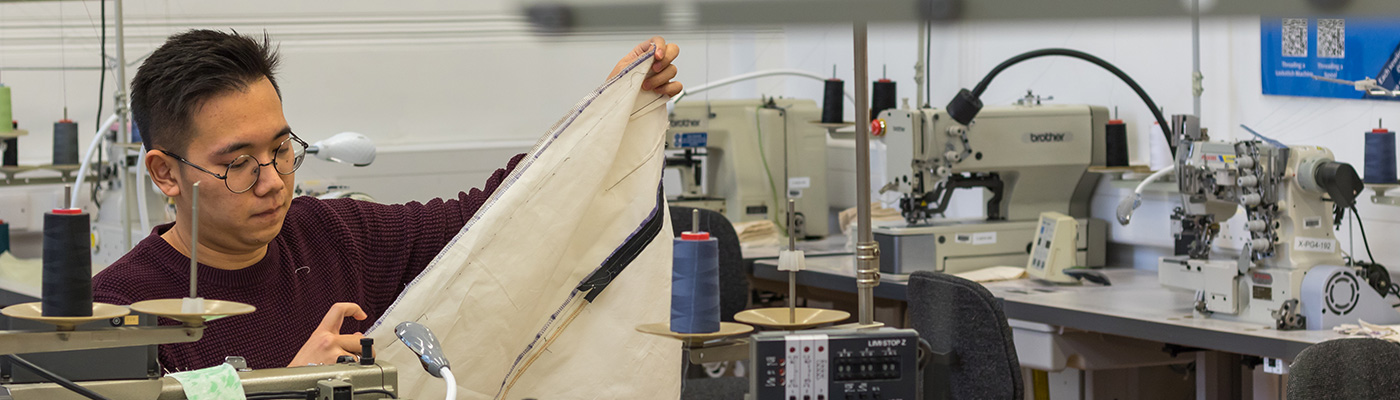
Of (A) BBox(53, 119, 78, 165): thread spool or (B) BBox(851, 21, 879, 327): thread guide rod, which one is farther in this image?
(A) BBox(53, 119, 78, 165): thread spool

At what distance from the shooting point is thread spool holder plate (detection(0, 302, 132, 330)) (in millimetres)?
1184

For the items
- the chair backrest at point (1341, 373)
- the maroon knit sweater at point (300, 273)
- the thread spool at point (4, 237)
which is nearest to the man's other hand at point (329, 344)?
the maroon knit sweater at point (300, 273)

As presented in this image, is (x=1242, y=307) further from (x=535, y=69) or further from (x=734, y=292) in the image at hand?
(x=535, y=69)

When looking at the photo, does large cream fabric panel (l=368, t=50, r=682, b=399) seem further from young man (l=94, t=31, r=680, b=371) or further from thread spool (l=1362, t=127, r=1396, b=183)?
thread spool (l=1362, t=127, r=1396, b=183)

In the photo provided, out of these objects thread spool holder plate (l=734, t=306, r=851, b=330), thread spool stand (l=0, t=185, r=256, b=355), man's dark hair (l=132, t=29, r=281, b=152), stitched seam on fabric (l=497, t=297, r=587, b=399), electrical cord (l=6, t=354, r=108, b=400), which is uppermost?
man's dark hair (l=132, t=29, r=281, b=152)

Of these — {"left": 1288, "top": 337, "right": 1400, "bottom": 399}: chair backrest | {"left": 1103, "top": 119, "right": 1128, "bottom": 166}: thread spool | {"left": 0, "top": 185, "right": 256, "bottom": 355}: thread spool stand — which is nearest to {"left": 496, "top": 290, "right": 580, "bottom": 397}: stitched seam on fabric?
{"left": 0, "top": 185, "right": 256, "bottom": 355}: thread spool stand

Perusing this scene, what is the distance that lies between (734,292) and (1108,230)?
1.18m

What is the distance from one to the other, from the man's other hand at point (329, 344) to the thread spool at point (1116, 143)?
267cm

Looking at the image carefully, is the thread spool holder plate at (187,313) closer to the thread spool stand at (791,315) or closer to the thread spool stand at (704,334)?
the thread spool stand at (704,334)

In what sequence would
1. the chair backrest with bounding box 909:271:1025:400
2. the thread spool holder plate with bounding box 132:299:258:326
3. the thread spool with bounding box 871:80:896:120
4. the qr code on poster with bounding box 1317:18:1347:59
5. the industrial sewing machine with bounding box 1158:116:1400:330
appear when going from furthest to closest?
1. the thread spool with bounding box 871:80:896:120
2. the qr code on poster with bounding box 1317:18:1347:59
3. the industrial sewing machine with bounding box 1158:116:1400:330
4. the chair backrest with bounding box 909:271:1025:400
5. the thread spool holder plate with bounding box 132:299:258:326

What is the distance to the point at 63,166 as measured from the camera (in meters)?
4.12

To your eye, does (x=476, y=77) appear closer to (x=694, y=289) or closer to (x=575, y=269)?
(x=575, y=269)

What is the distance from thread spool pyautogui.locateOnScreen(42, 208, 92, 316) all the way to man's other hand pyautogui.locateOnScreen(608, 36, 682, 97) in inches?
39.7

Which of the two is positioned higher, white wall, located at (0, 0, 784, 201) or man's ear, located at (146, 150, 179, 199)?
white wall, located at (0, 0, 784, 201)
